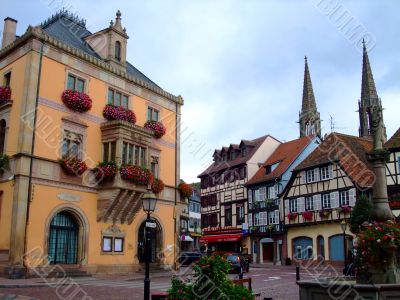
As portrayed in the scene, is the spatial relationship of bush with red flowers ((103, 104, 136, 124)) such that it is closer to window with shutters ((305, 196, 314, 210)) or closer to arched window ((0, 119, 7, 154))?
arched window ((0, 119, 7, 154))

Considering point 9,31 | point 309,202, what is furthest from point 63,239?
point 309,202

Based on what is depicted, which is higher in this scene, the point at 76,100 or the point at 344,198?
the point at 76,100

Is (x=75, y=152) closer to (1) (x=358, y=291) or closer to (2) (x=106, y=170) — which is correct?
(2) (x=106, y=170)

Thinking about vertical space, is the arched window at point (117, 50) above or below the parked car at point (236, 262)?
above

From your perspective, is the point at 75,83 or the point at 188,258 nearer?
Result: the point at 75,83

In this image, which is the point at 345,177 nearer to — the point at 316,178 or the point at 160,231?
the point at 316,178

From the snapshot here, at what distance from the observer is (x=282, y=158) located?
49.7 m

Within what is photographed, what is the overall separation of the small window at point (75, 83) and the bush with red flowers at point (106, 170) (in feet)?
14.0

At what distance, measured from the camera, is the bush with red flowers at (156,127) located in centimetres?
2950

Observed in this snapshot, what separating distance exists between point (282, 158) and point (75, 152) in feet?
94.7

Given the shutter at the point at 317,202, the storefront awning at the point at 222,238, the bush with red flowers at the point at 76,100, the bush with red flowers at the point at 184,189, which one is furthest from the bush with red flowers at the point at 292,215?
the bush with red flowers at the point at 76,100

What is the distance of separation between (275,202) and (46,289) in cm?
3223

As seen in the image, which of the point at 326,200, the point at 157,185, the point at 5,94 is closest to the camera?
the point at 5,94

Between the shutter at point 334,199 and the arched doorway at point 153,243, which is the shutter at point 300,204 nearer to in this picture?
the shutter at point 334,199
